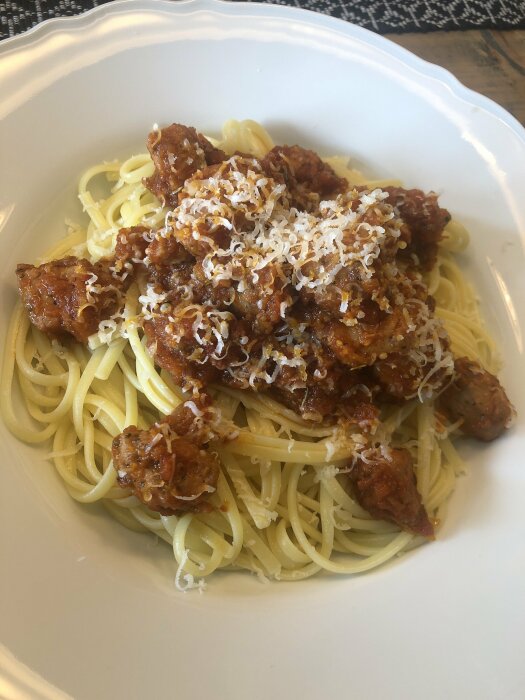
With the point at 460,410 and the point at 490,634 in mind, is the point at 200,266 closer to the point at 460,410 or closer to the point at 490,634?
the point at 460,410

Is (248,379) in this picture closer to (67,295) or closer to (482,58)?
(67,295)

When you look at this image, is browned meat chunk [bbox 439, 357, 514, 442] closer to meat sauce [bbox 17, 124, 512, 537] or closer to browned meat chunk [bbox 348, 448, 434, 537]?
meat sauce [bbox 17, 124, 512, 537]

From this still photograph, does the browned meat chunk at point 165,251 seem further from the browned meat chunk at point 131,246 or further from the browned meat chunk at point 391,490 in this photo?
the browned meat chunk at point 391,490

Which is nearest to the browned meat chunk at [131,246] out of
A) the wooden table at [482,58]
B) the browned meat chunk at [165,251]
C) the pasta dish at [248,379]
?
the pasta dish at [248,379]

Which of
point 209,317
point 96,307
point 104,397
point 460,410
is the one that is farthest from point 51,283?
point 460,410

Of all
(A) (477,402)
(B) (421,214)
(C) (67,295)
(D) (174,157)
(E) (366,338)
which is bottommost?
(A) (477,402)

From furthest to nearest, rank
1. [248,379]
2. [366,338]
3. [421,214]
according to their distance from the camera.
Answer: [421,214], [248,379], [366,338]

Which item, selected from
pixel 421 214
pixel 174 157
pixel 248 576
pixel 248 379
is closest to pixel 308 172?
pixel 421 214
